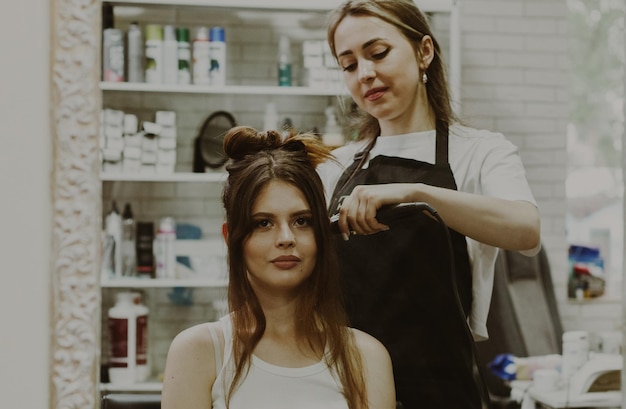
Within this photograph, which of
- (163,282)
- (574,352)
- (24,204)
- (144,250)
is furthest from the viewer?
(144,250)

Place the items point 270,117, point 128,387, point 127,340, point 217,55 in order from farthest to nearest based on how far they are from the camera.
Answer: point 217,55 → point 270,117 → point 127,340 → point 128,387

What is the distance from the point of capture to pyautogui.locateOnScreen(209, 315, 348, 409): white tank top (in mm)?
1486

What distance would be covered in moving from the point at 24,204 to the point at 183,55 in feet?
4.54

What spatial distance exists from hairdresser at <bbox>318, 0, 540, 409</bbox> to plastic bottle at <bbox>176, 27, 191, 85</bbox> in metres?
1.27

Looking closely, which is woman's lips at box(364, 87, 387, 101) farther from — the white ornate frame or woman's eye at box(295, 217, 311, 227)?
the white ornate frame

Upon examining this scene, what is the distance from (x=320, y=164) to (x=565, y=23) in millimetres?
1586

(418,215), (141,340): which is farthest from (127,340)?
(418,215)

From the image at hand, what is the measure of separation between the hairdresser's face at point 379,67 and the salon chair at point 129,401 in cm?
86

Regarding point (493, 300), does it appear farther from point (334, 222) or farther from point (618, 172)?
point (618, 172)

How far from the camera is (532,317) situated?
274cm

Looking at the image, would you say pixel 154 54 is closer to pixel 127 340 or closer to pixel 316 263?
pixel 127 340

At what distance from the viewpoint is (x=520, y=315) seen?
2.54 meters

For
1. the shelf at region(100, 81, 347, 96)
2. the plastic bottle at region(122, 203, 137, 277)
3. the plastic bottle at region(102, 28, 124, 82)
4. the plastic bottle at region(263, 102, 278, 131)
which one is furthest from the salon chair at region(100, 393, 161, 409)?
the plastic bottle at region(263, 102, 278, 131)

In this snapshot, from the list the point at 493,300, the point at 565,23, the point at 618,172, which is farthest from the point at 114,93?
the point at 618,172
